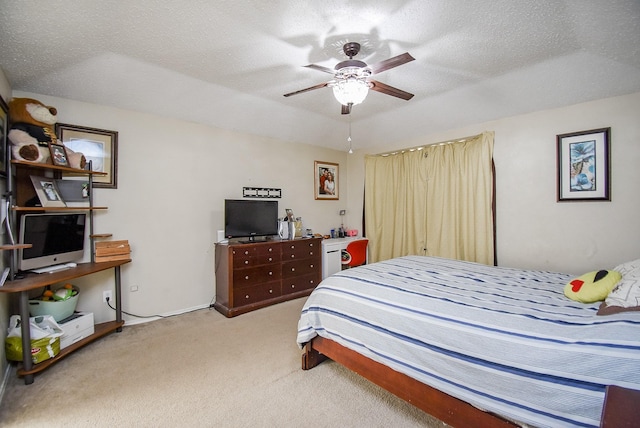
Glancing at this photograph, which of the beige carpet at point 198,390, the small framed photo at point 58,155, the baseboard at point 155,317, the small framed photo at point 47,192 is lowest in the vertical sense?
the beige carpet at point 198,390

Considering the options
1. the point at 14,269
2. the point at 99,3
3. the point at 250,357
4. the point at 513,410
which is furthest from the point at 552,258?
the point at 14,269

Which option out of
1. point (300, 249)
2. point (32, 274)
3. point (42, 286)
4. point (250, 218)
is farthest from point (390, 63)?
point (32, 274)

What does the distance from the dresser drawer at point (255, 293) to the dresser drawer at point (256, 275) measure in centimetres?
6

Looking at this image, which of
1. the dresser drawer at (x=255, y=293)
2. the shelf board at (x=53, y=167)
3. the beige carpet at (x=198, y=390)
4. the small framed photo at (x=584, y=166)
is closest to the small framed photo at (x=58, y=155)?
the shelf board at (x=53, y=167)

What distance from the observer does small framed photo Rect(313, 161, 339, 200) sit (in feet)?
15.9

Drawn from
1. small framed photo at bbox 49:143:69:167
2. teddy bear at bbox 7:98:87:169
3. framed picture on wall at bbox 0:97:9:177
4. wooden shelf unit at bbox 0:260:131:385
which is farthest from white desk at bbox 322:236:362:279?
framed picture on wall at bbox 0:97:9:177

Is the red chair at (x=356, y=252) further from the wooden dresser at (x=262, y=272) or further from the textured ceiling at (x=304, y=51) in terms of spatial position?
the textured ceiling at (x=304, y=51)

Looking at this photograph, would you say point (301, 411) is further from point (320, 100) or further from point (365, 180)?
point (365, 180)

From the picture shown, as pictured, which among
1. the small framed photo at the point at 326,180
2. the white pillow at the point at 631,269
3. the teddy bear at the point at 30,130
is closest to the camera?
the white pillow at the point at 631,269

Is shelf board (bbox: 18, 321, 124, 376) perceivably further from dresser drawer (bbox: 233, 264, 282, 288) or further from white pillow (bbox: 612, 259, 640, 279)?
white pillow (bbox: 612, 259, 640, 279)

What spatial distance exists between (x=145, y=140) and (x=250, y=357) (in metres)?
2.63

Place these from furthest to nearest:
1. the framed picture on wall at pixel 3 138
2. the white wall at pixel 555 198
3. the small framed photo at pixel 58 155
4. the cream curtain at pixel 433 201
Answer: the cream curtain at pixel 433 201 < the white wall at pixel 555 198 < the small framed photo at pixel 58 155 < the framed picture on wall at pixel 3 138

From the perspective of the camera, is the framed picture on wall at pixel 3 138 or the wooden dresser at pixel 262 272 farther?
the wooden dresser at pixel 262 272

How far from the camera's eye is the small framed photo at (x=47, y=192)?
2.44 meters
